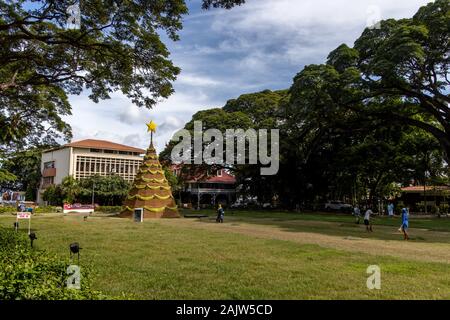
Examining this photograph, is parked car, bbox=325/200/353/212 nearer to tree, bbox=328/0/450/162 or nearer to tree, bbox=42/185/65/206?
tree, bbox=328/0/450/162

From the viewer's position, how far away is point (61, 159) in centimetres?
6675

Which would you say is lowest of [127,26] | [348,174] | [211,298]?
[211,298]

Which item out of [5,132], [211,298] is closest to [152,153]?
[5,132]

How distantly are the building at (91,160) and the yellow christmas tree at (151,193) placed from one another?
30153 mm

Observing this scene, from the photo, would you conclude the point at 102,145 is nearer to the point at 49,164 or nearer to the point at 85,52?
the point at 49,164

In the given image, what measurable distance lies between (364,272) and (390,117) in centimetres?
2497

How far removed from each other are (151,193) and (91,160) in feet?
118

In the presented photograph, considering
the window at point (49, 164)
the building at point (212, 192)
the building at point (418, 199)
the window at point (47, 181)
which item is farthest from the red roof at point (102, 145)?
the building at point (418, 199)

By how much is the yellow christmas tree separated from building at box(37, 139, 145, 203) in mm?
30153

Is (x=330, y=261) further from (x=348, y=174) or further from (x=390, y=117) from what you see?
(x=348, y=174)
